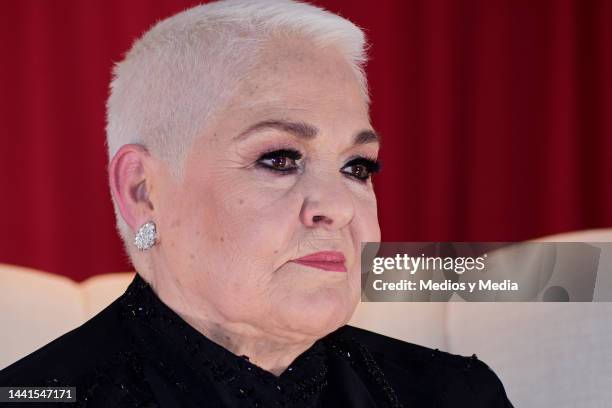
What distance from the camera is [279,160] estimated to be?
119cm

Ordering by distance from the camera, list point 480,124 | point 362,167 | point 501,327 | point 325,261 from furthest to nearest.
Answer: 1. point 480,124
2. point 501,327
3. point 362,167
4. point 325,261

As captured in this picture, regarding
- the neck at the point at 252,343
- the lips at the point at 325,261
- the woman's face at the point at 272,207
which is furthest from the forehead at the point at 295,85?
the neck at the point at 252,343

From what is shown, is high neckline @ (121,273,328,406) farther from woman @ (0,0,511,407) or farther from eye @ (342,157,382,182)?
eye @ (342,157,382,182)

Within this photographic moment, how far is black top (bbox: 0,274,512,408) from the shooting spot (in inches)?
46.4

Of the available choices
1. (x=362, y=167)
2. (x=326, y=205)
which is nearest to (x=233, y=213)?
(x=326, y=205)

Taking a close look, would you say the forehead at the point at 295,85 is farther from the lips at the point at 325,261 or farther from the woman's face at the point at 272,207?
the lips at the point at 325,261

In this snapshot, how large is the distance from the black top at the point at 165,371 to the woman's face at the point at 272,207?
60mm

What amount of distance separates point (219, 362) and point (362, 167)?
0.37 metres

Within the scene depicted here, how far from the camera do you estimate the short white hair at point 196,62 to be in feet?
3.88

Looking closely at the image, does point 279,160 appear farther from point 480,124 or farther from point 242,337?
point 480,124

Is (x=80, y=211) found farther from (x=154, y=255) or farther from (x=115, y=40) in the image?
(x=154, y=255)

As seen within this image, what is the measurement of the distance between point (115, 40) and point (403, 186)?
2.35ft

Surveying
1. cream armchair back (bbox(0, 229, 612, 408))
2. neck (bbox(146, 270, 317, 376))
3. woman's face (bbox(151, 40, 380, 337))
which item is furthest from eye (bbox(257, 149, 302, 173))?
cream armchair back (bbox(0, 229, 612, 408))

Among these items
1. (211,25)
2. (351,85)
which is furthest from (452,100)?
(211,25)
